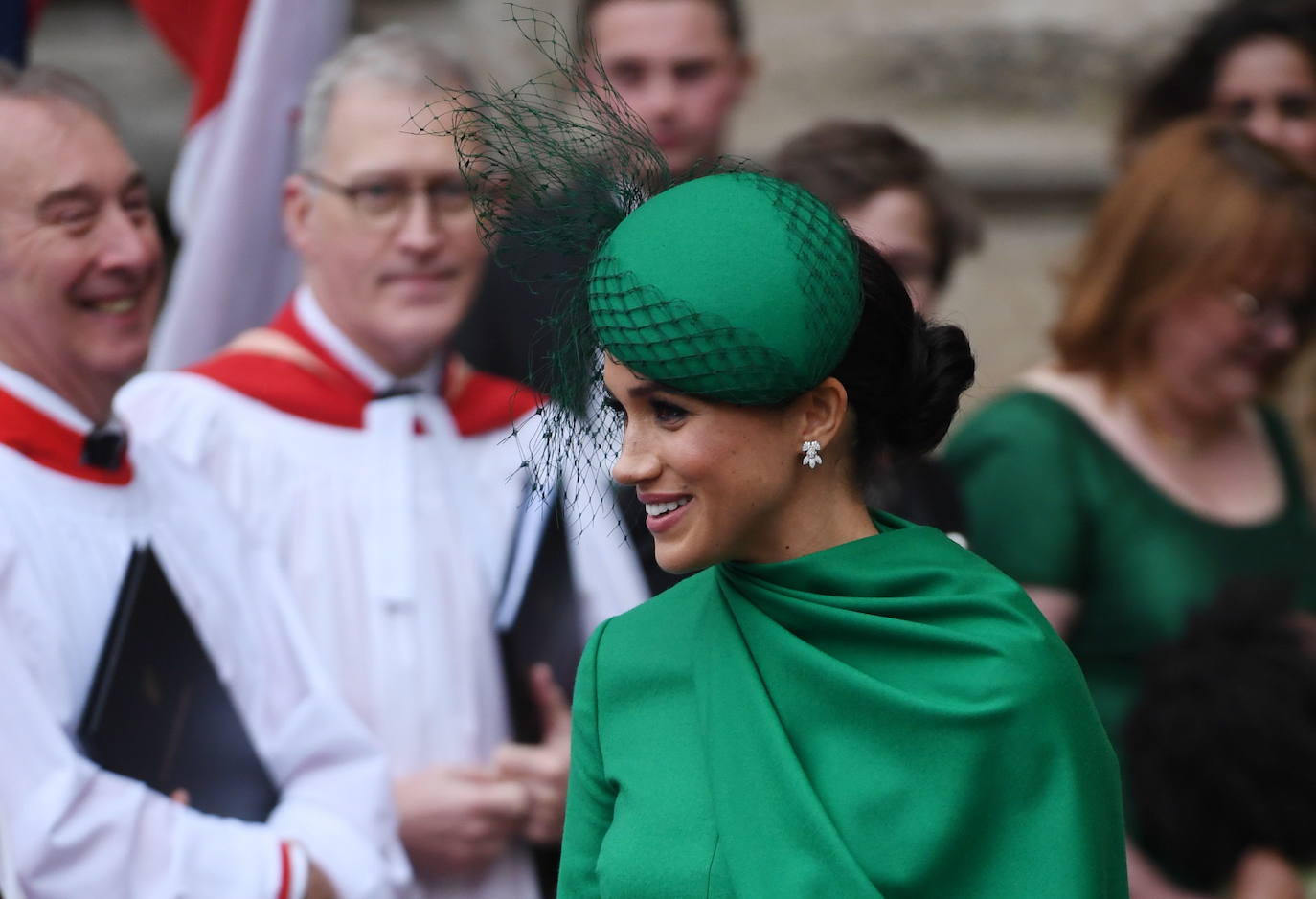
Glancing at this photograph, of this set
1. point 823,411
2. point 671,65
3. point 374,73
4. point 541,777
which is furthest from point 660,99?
point 823,411

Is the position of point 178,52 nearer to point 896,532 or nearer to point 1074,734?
point 896,532

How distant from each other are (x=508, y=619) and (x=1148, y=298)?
1.68m

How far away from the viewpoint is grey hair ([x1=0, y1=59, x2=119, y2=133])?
3.01m

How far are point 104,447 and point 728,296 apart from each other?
1270 mm

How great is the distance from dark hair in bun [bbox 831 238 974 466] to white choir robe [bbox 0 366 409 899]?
3.78ft

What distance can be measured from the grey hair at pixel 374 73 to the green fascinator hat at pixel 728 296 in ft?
4.64

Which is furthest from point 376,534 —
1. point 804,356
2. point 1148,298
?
point 1148,298

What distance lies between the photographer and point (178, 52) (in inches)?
169

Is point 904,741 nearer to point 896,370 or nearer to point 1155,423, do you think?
point 896,370

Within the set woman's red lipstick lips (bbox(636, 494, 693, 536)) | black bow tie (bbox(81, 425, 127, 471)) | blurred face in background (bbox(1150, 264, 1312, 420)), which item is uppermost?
woman's red lipstick lips (bbox(636, 494, 693, 536))

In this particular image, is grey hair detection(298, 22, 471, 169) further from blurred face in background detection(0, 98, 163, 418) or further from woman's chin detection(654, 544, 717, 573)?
woman's chin detection(654, 544, 717, 573)

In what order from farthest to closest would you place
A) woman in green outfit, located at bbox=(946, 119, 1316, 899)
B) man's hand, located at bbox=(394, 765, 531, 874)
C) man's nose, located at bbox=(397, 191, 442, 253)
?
woman in green outfit, located at bbox=(946, 119, 1316, 899), man's nose, located at bbox=(397, 191, 442, 253), man's hand, located at bbox=(394, 765, 531, 874)

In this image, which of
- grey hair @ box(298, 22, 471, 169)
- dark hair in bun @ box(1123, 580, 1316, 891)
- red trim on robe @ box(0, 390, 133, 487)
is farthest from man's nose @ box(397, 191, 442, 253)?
dark hair in bun @ box(1123, 580, 1316, 891)

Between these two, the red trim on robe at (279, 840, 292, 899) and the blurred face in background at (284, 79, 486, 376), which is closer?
the red trim on robe at (279, 840, 292, 899)
